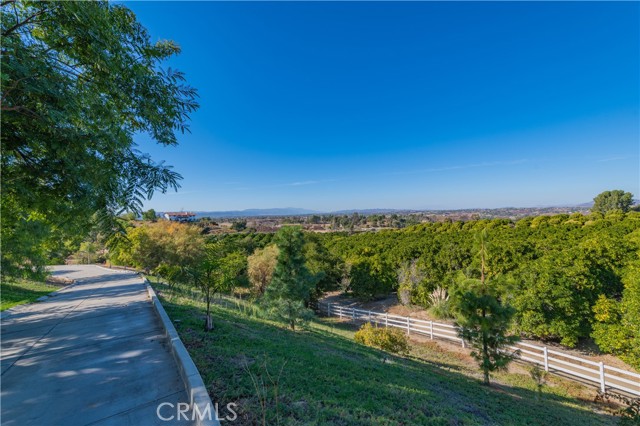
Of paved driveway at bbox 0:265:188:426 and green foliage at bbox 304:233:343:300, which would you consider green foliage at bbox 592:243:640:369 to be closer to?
paved driveway at bbox 0:265:188:426

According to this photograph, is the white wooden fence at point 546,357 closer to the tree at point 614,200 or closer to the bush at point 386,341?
the bush at point 386,341

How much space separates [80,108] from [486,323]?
8497mm

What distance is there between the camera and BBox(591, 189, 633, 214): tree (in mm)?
47188

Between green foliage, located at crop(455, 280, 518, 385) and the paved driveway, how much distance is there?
6.56m

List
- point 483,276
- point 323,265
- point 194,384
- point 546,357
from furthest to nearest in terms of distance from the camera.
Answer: point 323,265
point 546,357
point 483,276
point 194,384

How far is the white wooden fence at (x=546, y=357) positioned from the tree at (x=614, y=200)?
52148mm

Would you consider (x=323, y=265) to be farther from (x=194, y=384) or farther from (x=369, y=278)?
(x=194, y=384)

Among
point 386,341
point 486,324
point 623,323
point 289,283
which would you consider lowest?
point 386,341

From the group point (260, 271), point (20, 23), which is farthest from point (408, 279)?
point (20, 23)

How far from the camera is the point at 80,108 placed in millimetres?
2414

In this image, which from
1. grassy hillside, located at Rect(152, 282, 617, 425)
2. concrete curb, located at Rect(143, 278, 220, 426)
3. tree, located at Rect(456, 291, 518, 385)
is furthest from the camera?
tree, located at Rect(456, 291, 518, 385)

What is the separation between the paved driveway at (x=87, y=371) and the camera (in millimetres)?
2771

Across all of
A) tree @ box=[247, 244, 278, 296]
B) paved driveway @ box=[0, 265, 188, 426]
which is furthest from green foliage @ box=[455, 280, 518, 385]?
tree @ box=[247, 244, 278, 296]

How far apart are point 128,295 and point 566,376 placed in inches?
611
